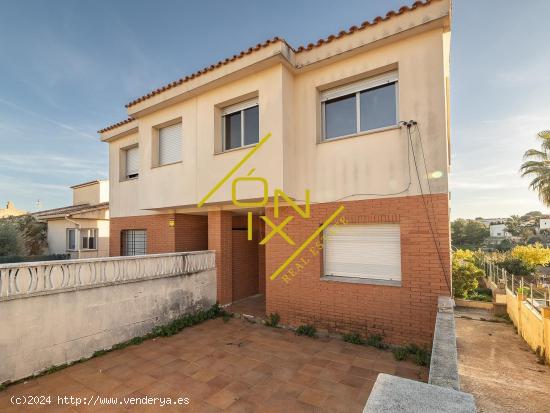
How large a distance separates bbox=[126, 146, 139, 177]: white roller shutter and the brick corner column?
4.69 meters

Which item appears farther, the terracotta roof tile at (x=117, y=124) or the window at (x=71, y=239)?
the window at (x=71, y=239)

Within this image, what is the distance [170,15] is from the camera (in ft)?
29.8

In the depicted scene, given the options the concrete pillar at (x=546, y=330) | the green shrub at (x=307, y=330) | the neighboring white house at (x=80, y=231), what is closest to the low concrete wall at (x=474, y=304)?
the concrete pillar at (x=546, y=330)

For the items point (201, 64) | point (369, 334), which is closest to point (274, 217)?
point (369, 334)

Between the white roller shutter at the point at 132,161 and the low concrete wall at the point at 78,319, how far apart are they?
6030 millimetres

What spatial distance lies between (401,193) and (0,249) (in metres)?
20.4

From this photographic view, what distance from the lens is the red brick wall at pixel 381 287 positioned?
5.67 meters

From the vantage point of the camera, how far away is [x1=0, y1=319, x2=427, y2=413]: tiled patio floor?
419 centimetres

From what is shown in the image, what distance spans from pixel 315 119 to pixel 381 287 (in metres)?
4.44

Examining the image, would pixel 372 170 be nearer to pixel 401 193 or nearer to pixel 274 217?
pixel 401 193

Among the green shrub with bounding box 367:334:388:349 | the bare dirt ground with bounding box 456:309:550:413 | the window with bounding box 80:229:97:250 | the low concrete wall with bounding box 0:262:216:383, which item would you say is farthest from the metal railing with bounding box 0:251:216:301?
the window with bounding box 80:229:97:250

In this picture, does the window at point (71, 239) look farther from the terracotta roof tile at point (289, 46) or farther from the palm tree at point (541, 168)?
the palm tree at point (541, 168)

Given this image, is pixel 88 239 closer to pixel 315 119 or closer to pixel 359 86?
pixel 315 119

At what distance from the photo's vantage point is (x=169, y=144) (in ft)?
31.2
